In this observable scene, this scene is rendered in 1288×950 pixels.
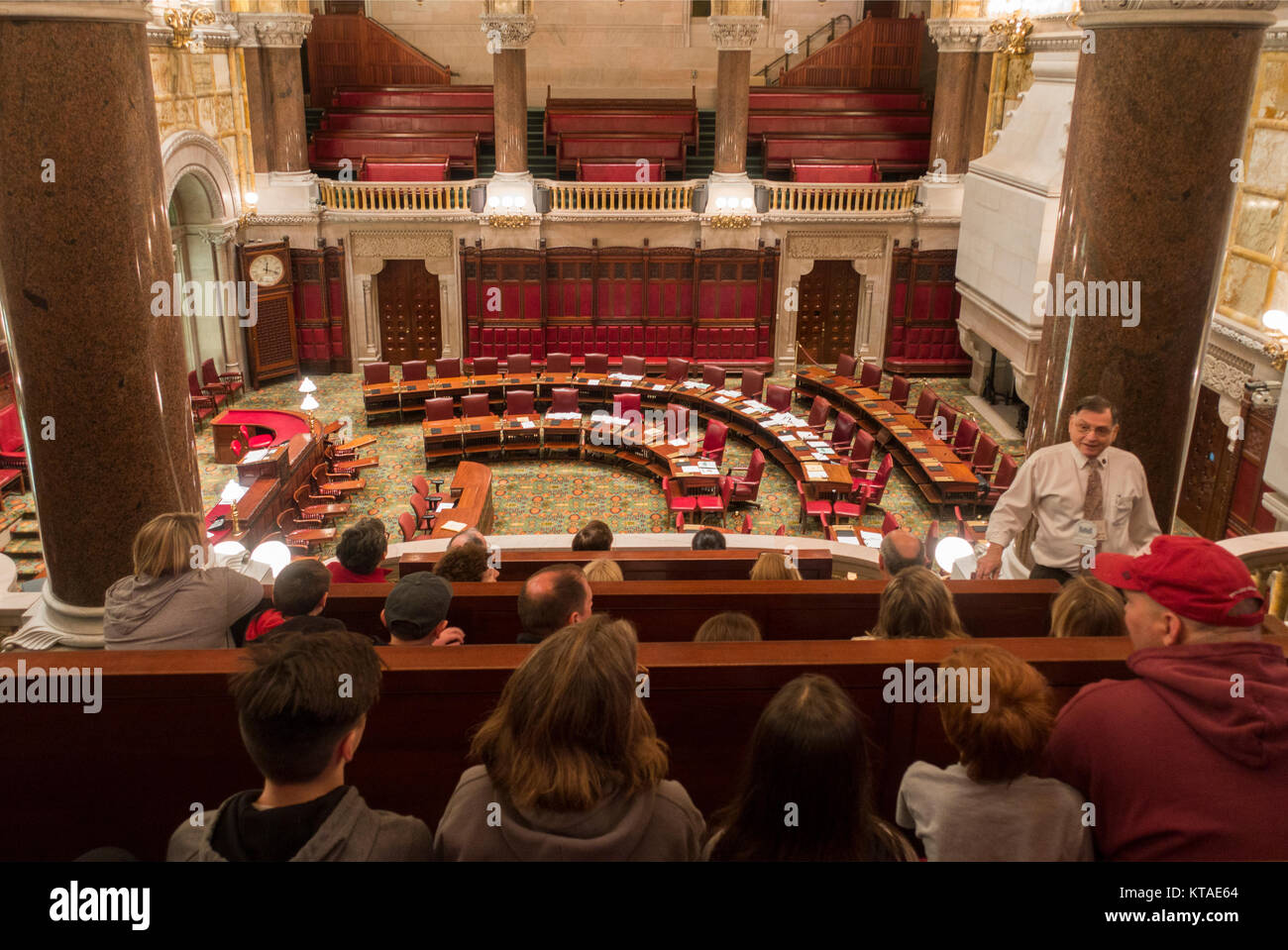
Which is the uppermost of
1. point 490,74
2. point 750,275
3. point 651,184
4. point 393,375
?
point 490,74

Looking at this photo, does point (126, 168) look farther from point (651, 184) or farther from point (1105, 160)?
point (651, 184)

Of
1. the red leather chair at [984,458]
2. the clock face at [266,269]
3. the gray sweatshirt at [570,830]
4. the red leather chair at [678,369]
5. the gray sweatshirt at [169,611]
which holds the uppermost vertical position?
the gray sweatshirt at [570,830]

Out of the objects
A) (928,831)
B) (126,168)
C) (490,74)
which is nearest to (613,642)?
(928,831)

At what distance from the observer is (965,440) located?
43.1ft

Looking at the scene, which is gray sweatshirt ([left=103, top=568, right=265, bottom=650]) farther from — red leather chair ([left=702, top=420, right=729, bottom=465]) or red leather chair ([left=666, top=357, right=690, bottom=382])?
red leather chair ([left=666, top=357, right=690, bottom=382])

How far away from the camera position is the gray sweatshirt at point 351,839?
6.92 ft

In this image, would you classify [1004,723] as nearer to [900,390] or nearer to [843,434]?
[843,434]

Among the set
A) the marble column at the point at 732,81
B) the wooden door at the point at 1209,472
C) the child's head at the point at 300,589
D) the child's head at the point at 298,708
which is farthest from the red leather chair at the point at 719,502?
the child's head at the point at 298,708

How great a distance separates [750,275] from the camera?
60.0 feet

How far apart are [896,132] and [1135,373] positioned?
1652 centimetres

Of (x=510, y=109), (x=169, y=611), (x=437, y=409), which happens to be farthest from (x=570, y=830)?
(x=510, y=109)

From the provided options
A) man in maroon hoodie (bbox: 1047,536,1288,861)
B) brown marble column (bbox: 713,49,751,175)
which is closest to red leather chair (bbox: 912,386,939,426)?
brown marble column (bbox: 713,49,751,175)

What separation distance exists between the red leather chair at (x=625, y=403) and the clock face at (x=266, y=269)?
655 cm

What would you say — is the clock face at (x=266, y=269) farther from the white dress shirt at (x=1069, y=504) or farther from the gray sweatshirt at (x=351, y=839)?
the gray sweatshirt at (x=351, y=839)
